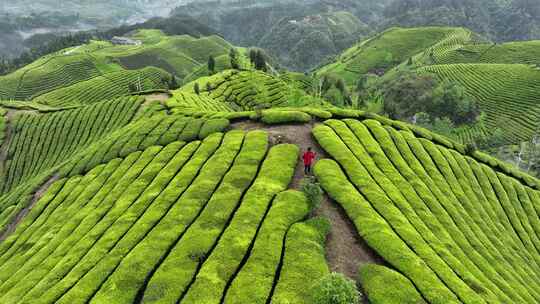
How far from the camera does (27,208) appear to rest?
50.3 meters

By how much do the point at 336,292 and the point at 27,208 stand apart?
4580 cm

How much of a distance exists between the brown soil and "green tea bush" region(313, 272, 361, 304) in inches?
1672

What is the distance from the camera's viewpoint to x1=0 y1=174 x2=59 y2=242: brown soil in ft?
155

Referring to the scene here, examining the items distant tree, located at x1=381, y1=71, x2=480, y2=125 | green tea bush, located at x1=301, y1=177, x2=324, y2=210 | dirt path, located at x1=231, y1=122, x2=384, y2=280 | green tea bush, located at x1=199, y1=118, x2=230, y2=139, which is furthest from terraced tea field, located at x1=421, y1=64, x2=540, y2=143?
green tea bush, located at x1=301, y1=177, x2=324, y2=210

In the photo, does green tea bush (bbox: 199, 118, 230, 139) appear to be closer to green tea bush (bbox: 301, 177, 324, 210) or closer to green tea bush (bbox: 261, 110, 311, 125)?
green tea bush (bbox: 261, 110, 311, 125)

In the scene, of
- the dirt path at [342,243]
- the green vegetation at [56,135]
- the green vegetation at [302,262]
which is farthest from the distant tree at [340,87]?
the green vegetation at [302,262]

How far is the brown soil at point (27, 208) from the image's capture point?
47094 mm

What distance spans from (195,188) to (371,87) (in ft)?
549

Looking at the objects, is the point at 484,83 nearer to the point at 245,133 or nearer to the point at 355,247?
the point at 245,133

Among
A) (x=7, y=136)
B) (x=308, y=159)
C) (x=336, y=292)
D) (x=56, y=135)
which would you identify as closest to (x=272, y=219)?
(x=308, y=159)

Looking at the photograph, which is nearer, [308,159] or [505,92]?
[308,159]

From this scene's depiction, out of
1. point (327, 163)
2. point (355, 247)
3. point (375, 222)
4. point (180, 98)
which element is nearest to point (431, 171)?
point (327, 163)

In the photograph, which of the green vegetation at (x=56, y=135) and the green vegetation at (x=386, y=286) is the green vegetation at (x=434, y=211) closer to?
the green vegetation at (x=386, y=286)

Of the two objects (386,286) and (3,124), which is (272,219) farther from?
(3,124)
